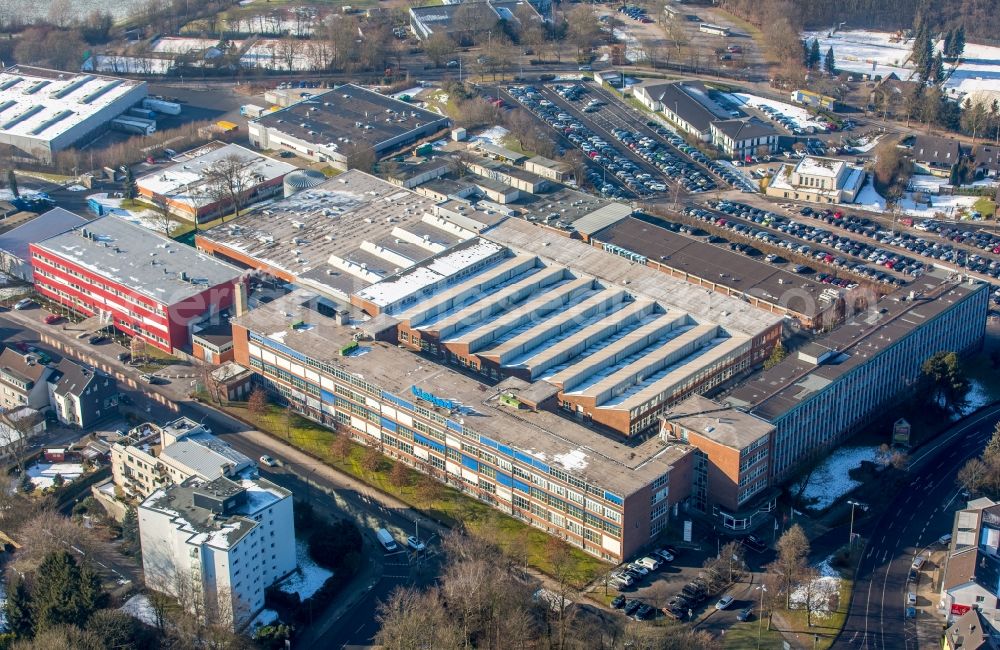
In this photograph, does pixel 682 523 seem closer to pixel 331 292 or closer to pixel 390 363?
pixel 390 363

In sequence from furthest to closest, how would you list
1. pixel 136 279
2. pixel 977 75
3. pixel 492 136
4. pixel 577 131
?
1. pixel 977 75
2. pixel 577 131
3. pixel 492 136
4. pixel 136 279

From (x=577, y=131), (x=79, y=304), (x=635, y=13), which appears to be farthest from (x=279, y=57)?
(x=79, y=304)

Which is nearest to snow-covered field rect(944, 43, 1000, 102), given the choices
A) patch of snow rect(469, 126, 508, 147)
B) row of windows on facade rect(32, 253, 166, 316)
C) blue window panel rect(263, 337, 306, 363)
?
patch of snow rect(469, 126, 508, 147)

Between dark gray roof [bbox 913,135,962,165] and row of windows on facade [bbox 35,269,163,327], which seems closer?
row of windows on facade [bbox 35,269,163,327]

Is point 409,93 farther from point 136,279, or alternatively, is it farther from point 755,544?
point 755,544

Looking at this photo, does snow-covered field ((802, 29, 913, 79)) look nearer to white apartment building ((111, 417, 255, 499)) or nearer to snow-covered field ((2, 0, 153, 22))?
snow-covered field ((2, 0, 153, 22))

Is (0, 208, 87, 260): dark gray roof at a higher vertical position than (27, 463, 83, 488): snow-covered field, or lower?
higher

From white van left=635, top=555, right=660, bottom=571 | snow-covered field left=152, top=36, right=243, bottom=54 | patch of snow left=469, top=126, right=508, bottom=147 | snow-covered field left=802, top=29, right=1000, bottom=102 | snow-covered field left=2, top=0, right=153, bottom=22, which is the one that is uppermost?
snow-covered field left=2, top=0, right=153, bottom=22

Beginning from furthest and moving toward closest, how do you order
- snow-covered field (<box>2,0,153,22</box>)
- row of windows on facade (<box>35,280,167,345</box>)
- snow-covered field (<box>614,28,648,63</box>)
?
snow-covered field (<box>2,0,153,22</box>), snow-covered field (<box>614,28,648,63</box>), row of windows on facade (<box>35,280,167,345</box>)
